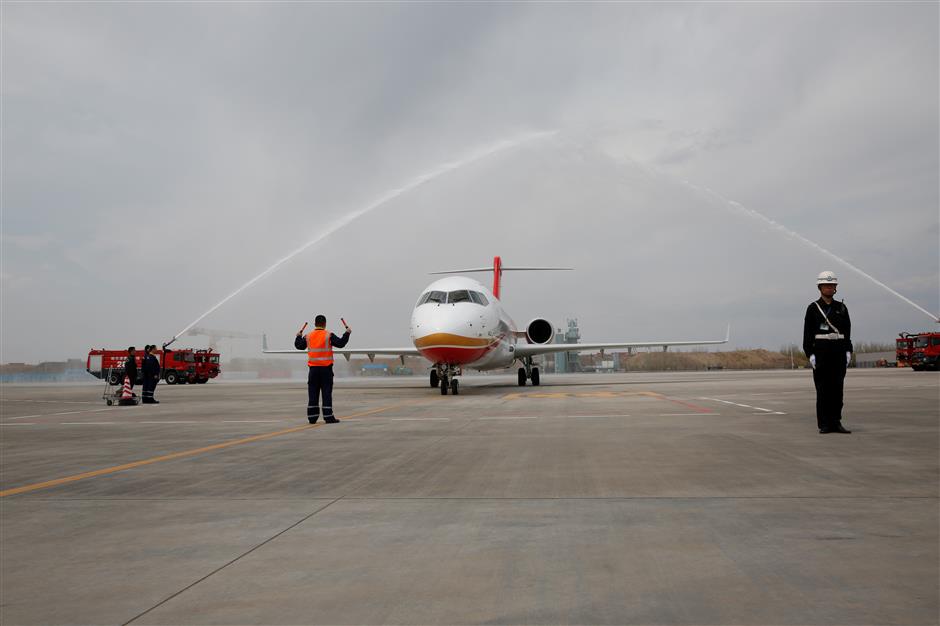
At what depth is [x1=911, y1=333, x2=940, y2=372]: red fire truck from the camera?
38438 millimetres

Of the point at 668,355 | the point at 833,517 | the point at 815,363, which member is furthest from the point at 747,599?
the point at 668,355

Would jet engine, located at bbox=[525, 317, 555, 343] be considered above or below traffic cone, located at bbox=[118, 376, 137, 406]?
above

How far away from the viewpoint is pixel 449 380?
21.6m

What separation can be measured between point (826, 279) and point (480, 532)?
24.6 ft

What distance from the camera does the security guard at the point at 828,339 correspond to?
898 cm

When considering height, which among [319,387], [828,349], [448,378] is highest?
[828,349]

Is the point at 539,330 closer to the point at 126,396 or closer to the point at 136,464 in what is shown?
the point at 126,396

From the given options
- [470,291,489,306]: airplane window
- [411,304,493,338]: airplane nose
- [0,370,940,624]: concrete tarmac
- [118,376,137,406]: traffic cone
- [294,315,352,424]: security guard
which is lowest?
[118,376,137,406]: traffic cone

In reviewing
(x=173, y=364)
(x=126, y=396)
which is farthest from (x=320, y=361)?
(x=173, y=364)

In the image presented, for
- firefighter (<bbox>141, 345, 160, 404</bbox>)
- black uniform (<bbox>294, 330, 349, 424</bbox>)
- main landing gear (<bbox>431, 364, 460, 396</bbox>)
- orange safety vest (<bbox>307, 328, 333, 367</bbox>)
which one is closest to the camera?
black uniform (<bbox>294, 330, 349, 424</bbox>)

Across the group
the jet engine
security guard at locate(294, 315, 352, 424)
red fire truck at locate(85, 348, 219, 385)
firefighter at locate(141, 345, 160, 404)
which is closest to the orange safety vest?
security guard at locate(294, 315, 352, 424)

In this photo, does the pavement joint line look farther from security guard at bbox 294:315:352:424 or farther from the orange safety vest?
the orange safety vest

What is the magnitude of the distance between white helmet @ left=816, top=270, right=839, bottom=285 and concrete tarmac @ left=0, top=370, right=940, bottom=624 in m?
2.15

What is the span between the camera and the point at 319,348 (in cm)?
1250
